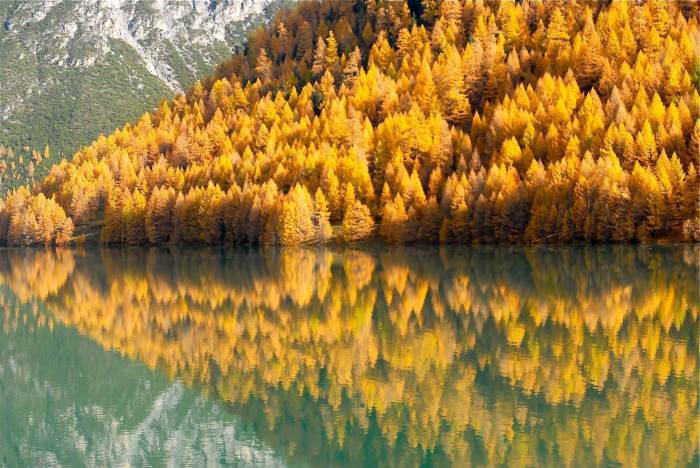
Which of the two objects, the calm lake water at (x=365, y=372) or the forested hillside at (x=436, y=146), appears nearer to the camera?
the calm lake water at (x=365, y=372)

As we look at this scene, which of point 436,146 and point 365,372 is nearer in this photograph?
point 365,372

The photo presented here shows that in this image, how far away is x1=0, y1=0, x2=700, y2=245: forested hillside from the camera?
10981 cm

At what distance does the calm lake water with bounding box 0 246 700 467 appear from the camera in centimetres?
2767

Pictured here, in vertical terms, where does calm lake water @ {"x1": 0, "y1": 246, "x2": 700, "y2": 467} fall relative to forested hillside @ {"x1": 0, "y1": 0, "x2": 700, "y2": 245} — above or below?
below

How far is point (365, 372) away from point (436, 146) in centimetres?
Result: 10167

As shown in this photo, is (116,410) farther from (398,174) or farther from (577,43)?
(577,43)

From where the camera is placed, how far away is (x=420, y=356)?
39688 mm

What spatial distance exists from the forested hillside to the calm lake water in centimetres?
3864

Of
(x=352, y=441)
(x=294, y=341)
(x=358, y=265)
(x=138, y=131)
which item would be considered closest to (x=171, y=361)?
(x=294, y=341)

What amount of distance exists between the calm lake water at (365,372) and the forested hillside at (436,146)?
38.6 m

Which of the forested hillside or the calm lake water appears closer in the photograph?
the calm lake water

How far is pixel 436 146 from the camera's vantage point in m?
136

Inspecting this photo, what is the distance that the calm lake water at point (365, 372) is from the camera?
2767 cm

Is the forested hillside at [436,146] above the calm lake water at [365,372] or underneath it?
above
